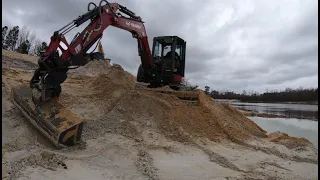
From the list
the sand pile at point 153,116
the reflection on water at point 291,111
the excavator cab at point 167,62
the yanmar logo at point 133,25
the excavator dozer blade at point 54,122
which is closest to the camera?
the excavator dozer blade at point 54,122

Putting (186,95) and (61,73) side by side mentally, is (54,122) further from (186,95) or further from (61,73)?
(186,95)

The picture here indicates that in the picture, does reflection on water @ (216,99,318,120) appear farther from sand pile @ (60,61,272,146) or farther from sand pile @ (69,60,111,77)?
sand pile @ (60,61,272,146)

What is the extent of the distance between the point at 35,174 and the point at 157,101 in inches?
210

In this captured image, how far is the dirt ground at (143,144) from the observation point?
6.63 m

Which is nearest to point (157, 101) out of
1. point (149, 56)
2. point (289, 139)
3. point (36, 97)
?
point (149, 56)

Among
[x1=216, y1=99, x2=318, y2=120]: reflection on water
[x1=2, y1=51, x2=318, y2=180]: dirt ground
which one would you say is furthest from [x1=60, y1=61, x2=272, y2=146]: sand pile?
[x1=216, y1=99, x2=318, y2=120]: reflection on water

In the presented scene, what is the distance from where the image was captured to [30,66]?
17.5 metres

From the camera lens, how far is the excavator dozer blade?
745cm

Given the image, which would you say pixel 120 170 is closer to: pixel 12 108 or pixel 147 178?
pixel 147 178

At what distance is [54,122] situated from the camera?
7629 millimetres

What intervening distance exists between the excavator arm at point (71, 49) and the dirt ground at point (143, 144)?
3.70 feet

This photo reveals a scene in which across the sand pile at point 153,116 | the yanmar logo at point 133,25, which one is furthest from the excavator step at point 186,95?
the yanmar logo at point 133,25

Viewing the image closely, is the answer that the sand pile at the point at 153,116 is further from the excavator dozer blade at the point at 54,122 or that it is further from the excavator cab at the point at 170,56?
the excavator dozer blade at the point at 54,122

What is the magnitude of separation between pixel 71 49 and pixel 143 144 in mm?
2899
